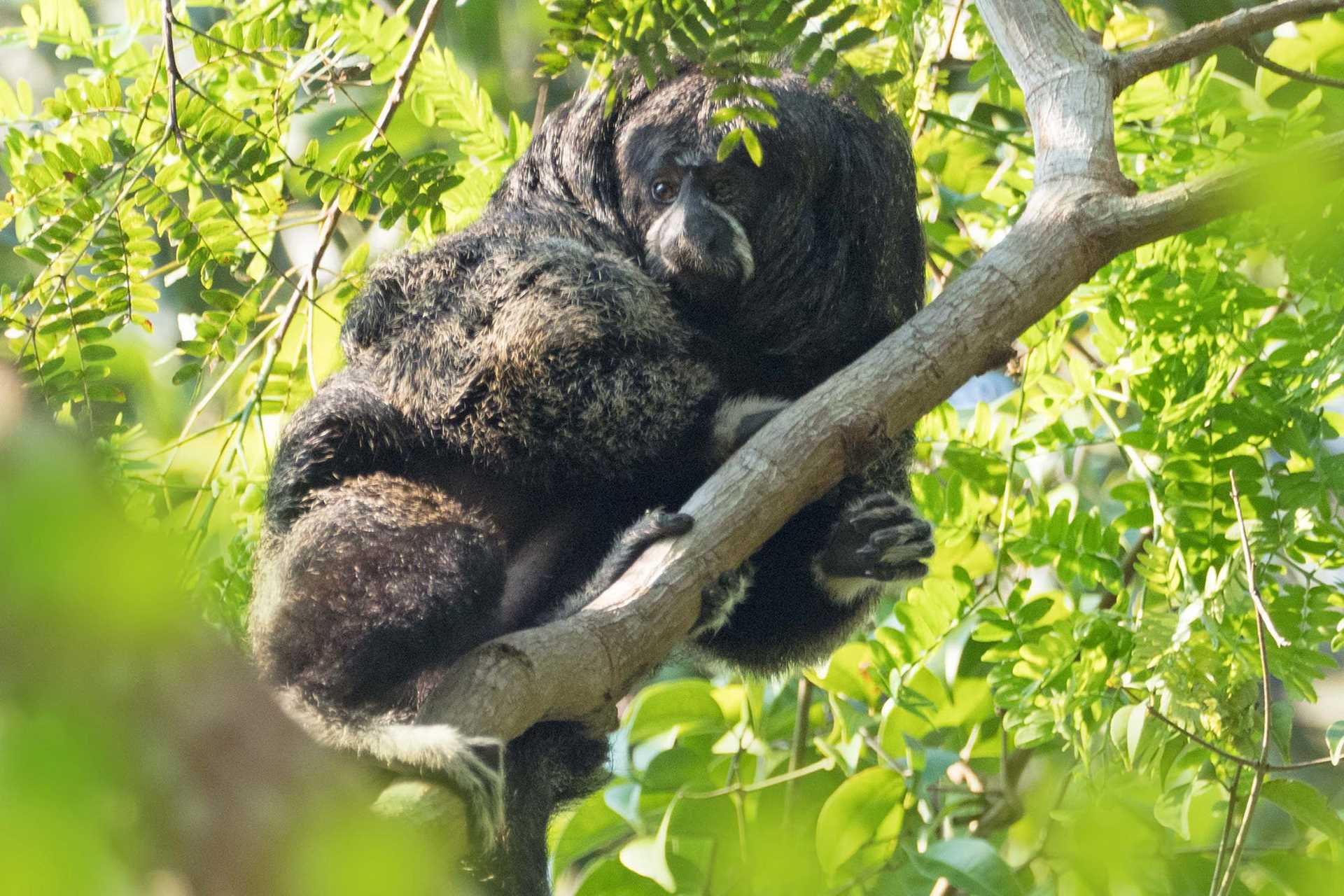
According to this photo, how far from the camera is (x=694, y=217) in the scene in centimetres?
337

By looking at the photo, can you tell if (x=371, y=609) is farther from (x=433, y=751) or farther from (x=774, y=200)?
(x=774, y=200)

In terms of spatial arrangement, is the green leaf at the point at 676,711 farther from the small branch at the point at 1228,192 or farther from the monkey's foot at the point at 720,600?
the small branch at the point at 1228,192

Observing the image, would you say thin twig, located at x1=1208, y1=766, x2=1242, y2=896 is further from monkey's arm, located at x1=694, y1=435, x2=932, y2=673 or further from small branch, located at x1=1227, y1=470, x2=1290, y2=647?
monkey's arm, located at x1=694, y1=435, x2=932, y2=673

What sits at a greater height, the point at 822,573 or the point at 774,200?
the point at 774,200

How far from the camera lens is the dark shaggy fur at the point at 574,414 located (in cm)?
279

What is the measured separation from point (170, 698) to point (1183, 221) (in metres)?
2.68

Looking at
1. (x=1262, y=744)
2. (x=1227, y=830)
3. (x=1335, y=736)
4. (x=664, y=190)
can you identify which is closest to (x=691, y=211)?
(x=664, y=190)

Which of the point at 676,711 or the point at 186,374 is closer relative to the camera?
the point at 186,374

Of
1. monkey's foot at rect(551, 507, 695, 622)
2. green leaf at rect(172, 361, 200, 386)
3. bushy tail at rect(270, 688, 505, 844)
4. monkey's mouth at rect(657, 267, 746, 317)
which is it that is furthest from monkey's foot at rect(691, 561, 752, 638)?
green leaf at rect(172, 361, 200, 386)

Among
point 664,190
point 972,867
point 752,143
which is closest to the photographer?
point 752,143

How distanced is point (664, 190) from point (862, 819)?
1.78m

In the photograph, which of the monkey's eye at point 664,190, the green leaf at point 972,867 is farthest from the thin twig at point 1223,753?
the monkey's eye at point 664,190

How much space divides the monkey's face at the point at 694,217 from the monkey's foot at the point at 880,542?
67cm

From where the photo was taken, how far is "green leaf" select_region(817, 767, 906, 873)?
11.8ft
